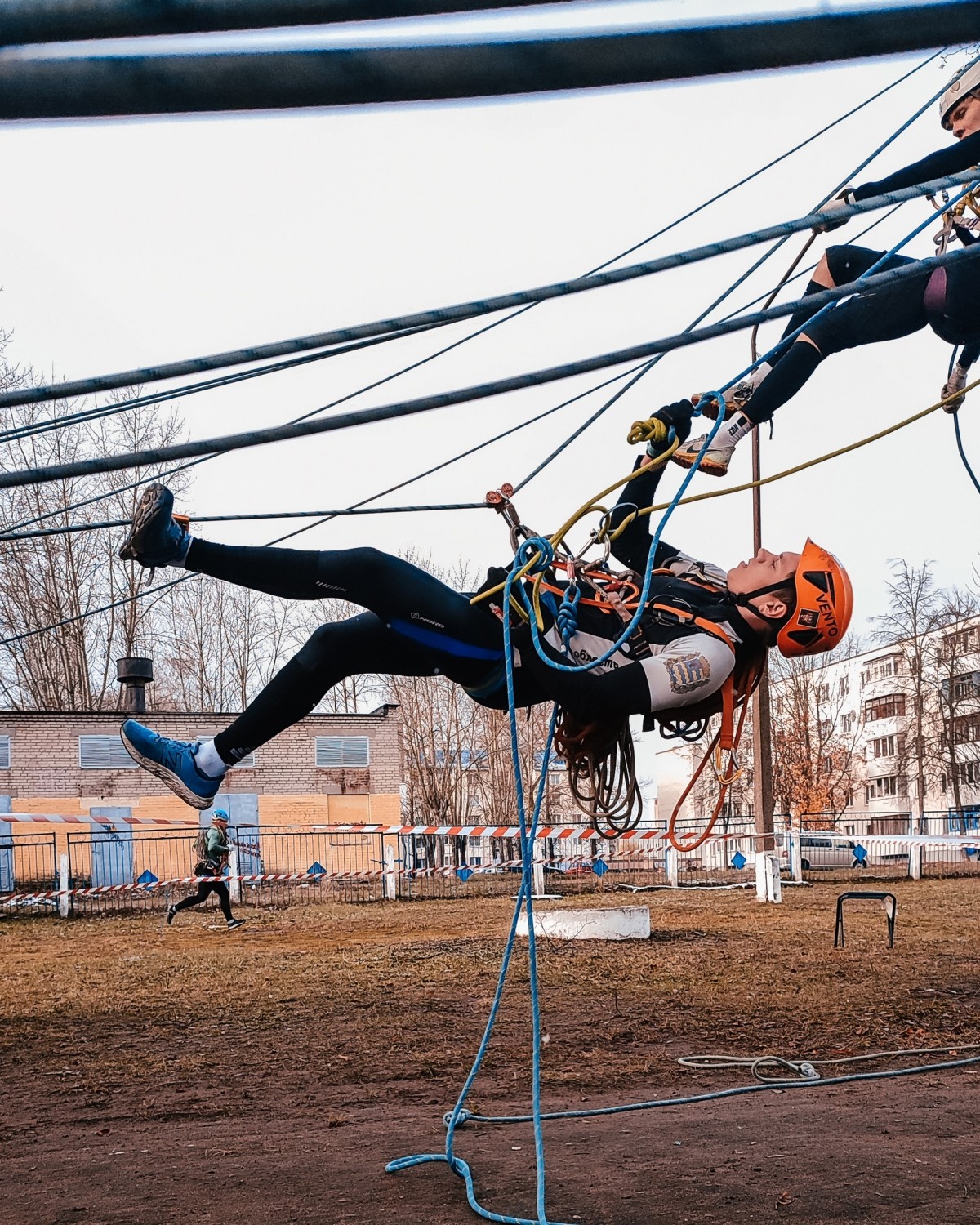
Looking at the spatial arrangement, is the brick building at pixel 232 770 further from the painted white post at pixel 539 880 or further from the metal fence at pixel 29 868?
the painted white post at pixel 539 880

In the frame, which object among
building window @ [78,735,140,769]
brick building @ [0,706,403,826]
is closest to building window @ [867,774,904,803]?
brick building @ [0,706,403,826]

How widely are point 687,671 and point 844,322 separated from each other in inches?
59.3

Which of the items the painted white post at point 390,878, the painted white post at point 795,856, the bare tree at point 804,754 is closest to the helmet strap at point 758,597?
the painted white post at point 390,878

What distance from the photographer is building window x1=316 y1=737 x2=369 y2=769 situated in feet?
97.9

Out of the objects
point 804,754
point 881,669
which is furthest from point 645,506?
point 881,669

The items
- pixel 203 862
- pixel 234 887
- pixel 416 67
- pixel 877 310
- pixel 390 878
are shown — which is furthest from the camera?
pixel 234 887

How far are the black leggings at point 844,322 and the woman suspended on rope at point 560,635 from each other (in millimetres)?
553

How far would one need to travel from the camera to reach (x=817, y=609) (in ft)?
13.5

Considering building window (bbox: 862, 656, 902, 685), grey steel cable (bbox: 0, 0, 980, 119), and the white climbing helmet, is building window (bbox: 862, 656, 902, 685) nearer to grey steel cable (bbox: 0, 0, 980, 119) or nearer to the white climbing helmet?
the white climbing helmet

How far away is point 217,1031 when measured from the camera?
816 centimetres

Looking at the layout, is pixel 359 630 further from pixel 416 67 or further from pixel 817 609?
pixel 416 67

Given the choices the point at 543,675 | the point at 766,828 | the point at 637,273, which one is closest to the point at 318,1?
the point at 637,273

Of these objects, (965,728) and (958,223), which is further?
(965,728)

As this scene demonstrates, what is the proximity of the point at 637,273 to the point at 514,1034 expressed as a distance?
6106 millimetres
